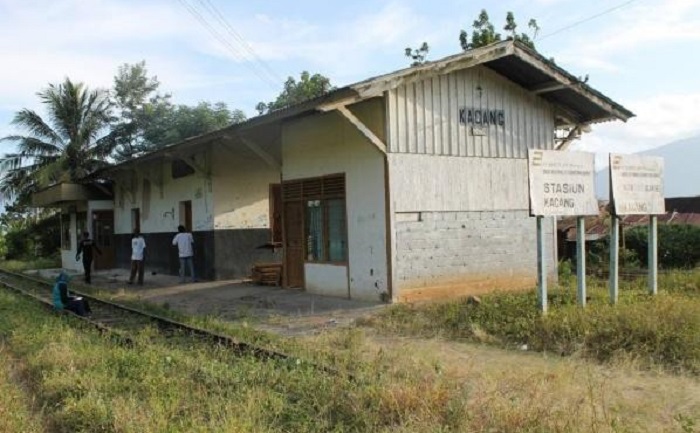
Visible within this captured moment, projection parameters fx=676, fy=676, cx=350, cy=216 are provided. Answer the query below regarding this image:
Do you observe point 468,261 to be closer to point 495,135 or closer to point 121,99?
point 495,135

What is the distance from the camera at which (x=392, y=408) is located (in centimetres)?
528

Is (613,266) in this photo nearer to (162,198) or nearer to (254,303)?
(254,303)

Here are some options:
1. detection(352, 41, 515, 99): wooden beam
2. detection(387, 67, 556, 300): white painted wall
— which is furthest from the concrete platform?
detection(352, 41, 515, 99): wooden beam

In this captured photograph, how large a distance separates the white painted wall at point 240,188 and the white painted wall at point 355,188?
4479 mm

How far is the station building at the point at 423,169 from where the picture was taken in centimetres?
1230

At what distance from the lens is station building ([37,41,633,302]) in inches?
484

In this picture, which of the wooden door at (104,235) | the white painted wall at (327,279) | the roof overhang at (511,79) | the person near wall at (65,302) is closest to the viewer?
the roof overhang at (511,79)

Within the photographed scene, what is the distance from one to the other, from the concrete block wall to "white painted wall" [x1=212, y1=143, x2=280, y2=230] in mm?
6948

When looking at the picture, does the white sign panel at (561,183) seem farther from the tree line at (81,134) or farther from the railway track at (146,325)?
the tree line at (81,134)

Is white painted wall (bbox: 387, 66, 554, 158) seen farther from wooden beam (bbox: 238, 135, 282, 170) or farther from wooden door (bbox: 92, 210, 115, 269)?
wooden door (bbox: 92, 210, 115, 269)

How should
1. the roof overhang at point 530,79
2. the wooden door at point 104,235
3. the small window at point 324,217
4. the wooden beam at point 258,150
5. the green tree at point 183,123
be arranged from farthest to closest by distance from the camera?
the green tree at point 183,123 < the wooden door at point 104,235 < the wooden beam at point 258,150 < the small window at point 324,217 < the roof overhang at point 530,79

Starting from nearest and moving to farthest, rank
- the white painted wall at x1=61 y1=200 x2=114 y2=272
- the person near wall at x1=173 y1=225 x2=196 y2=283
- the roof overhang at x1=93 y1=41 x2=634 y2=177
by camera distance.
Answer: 1. the roof overhang at x1=93 y1=41 x2=634 y2=177
2. the person near wall at x1=173 y1=225 x2=196 y2=283
3. the white painted wall at x1=61 y1=200 x2=114 y2=272

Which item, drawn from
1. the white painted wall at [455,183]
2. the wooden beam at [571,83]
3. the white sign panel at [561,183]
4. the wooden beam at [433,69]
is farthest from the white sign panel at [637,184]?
the wooden beam at [433,69]

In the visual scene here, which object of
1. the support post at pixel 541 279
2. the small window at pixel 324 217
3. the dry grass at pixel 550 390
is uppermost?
the small window at pixel 324 217
